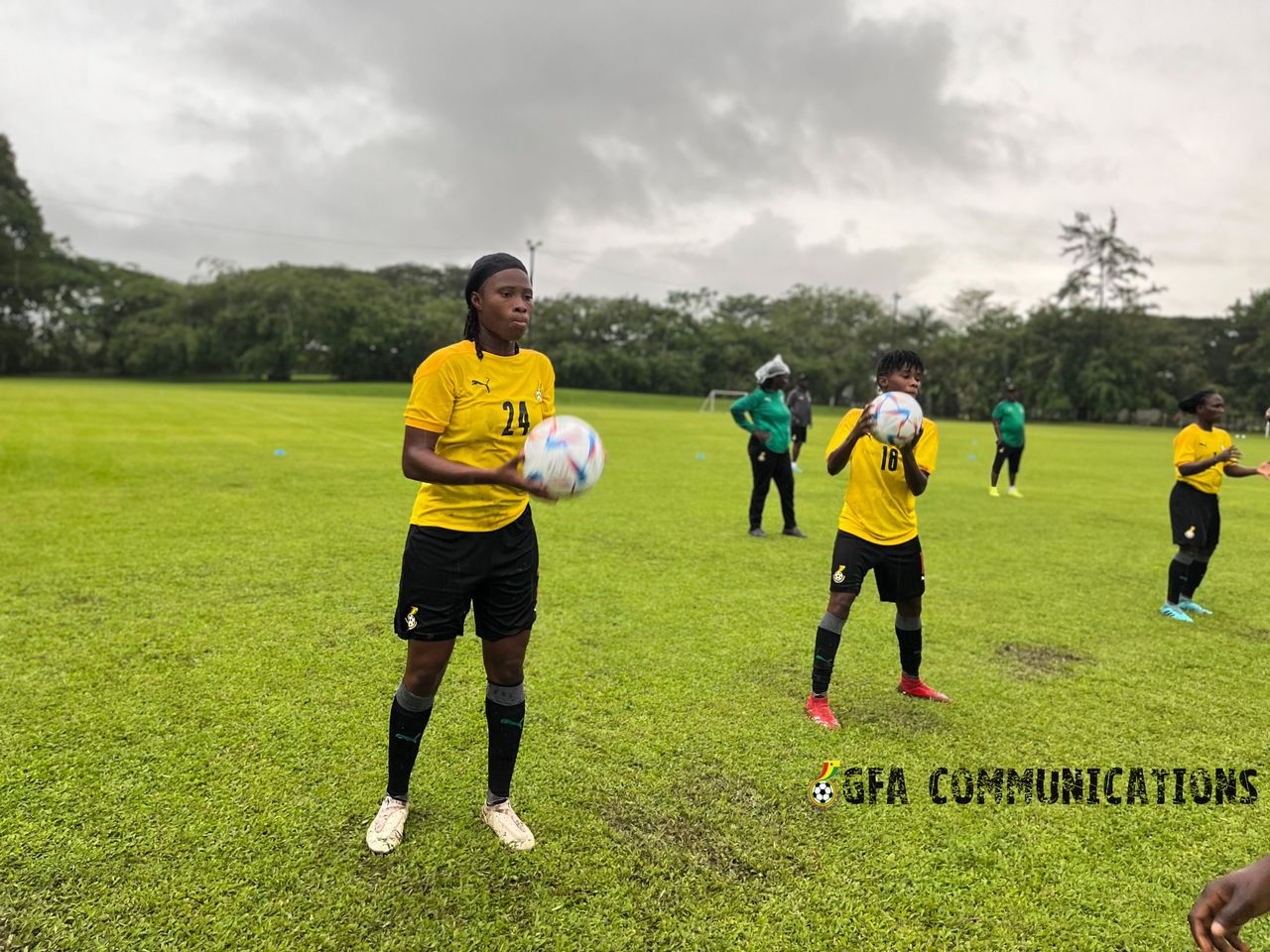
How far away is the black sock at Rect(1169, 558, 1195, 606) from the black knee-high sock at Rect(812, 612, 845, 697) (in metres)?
4.43

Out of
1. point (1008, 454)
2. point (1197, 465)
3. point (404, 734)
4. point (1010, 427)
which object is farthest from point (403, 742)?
point (1008, 454)

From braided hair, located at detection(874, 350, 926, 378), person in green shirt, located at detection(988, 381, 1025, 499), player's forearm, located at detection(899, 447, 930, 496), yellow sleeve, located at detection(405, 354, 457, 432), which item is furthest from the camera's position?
person in green shirt, located at detection(988, 381, 1025, 499)

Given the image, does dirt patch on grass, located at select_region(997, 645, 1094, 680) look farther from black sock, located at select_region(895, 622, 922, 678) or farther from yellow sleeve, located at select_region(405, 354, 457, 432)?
yellow sleeve, located at select_region(405, 354, 457, 432)

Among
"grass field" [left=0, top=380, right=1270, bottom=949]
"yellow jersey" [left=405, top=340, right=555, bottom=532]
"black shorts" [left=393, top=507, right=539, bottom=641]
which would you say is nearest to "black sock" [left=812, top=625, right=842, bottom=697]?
"grass field" [left=0, top=380, right=1270, bottom=949]

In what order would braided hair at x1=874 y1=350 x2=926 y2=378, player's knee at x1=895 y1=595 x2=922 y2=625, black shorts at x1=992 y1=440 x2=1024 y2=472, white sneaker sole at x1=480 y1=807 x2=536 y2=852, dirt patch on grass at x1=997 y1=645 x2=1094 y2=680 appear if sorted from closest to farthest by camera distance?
white sneaker sole at x1=480 y1=807 x2=536 y2=852 → braided hair at x1=874 y1=350 x2=926 y2=378 → player's knee at x1=895 y1=595 x2=922 y2=625 → dirt patch on grass at x1=997 y1=645 x2=1094 y2=680 → black shorts at x1=992 y1=440 x2=1024 y2=472

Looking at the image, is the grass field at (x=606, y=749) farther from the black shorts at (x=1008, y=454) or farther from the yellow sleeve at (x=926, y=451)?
the black shorts at (x=1008, y=454)

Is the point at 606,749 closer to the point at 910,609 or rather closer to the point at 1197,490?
the point at 910,609

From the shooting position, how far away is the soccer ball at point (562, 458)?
284 cm

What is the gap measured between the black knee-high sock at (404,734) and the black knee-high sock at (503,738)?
29 cm

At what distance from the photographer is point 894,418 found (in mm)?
4074

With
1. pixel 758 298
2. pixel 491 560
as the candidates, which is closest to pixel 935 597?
pixel 491 560

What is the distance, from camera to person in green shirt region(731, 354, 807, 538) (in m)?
9.98

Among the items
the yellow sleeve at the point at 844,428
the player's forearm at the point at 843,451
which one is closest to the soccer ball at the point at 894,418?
the player's forearm at the point at 843,451

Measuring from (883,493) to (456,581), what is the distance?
106 inches
